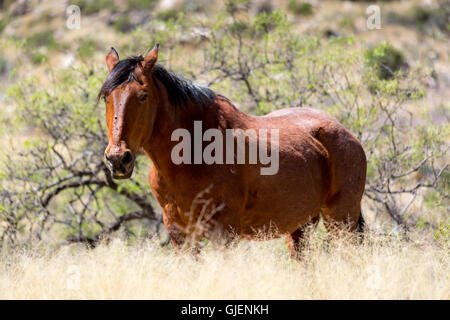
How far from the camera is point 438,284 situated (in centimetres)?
391

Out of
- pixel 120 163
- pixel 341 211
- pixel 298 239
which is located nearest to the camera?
pixel 120 163

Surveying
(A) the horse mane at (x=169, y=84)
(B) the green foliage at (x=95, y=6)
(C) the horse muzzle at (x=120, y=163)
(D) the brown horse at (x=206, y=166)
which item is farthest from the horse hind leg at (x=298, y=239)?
(B) the green foliage at (x=95, y=6)

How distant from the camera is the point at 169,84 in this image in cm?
450

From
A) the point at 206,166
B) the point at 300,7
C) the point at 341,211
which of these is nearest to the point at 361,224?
the point at 341,211

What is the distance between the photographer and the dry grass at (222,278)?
3.66 m

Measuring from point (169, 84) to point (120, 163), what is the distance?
87 cm

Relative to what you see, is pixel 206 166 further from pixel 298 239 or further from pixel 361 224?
pixel 361 224

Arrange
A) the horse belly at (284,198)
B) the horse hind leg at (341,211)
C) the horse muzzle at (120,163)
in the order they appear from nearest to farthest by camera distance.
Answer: the horse muzzle at (120,163), the horse belly at (284,198), the horse hind leg at (341,211)

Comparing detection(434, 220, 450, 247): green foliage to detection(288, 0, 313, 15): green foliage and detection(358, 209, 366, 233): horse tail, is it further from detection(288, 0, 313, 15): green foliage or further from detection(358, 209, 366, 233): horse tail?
detection(288, 0, 313, 15): green foliage

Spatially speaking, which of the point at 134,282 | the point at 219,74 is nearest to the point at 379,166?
the point at 219,74

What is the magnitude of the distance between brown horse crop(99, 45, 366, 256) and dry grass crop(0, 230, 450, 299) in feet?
1.13

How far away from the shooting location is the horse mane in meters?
4.21

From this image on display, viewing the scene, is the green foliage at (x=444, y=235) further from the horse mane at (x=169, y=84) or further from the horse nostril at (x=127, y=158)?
the horse nostril at (x=127, y=158)

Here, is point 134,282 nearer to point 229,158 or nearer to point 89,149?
point 229,158
